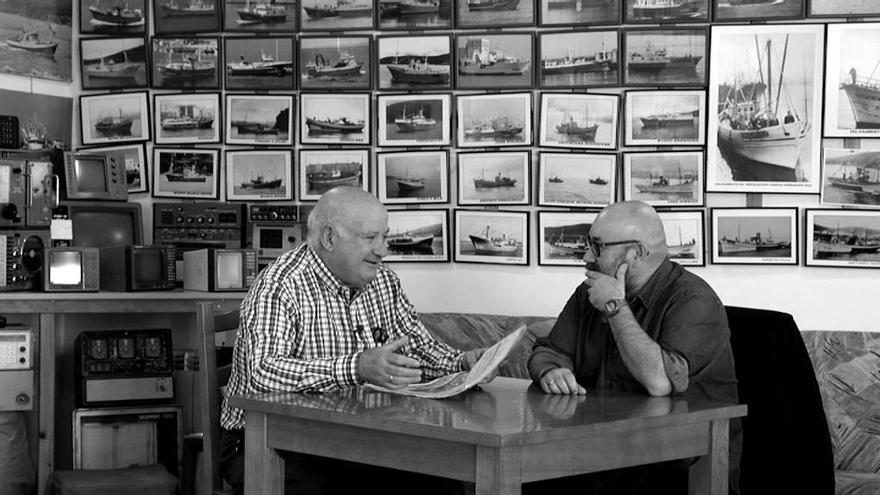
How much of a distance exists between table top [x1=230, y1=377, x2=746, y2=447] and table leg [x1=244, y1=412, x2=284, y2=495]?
0.17ft

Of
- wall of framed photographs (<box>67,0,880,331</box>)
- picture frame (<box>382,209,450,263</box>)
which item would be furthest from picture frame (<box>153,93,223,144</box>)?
picture frame (<box>382,209,450,263</box>)

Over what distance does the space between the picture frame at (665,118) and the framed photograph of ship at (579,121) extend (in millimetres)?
79

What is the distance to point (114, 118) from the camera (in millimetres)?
6836

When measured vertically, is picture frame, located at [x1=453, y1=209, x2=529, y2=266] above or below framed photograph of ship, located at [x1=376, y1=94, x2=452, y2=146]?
below

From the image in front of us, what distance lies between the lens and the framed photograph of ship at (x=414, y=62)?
6418mm

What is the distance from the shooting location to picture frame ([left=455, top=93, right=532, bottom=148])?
6305 millimetres

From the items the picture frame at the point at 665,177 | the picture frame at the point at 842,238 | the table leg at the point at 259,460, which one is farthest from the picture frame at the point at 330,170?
the table leg at the point at 259,460

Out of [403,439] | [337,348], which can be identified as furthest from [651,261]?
[403,439]

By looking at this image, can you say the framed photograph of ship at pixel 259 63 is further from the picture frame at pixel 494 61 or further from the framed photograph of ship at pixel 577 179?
the framed photograph of ship at pixel 577 179

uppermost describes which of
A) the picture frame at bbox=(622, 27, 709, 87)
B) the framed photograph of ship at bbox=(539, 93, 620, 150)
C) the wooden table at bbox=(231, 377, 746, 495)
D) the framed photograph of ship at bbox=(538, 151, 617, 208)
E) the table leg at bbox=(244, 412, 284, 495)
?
the picture frame at bbox=(622, 27, 709, 87)

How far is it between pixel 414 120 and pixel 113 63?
1.75 metres

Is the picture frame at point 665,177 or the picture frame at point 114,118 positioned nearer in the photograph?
the picture frame at point 665,177

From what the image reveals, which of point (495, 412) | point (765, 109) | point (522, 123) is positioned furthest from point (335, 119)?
point (495, 412)

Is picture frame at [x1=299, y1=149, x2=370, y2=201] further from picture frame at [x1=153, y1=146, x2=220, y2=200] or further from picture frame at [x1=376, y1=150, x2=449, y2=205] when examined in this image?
picture frame at [x1=153, y1=146, x2=220, y2=200]
